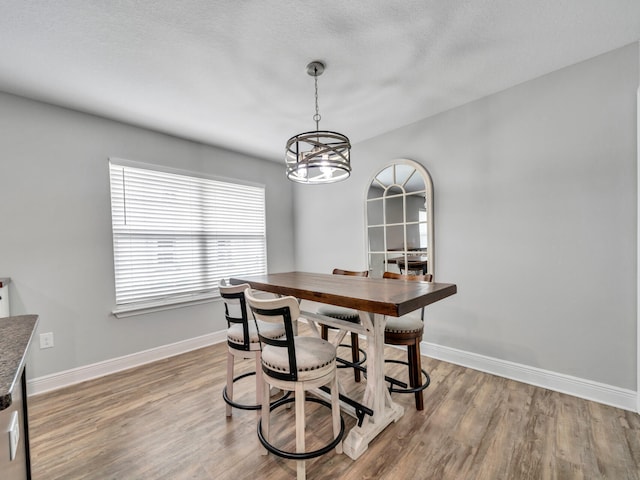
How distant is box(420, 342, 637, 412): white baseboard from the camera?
1.96 metres

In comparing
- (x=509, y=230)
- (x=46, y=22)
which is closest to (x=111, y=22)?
(x=46, y=22)

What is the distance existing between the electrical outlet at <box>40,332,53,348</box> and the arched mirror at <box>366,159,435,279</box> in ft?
10.5

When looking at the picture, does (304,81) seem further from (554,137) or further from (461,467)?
(461,467)

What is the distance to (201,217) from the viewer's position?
341 cm

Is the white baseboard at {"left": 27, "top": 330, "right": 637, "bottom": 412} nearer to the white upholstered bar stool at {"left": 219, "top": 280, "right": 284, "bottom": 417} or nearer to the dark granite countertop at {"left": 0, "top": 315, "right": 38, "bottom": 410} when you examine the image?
the white upholstered bar stool at {"left": 219, "top": 280, "right": 284, "bottom": 417}

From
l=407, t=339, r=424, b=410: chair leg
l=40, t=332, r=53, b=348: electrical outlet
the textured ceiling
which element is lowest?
l=407, t=339, r=424, b=410: chair leg

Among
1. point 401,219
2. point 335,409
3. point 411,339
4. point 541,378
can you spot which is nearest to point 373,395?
point 335,409

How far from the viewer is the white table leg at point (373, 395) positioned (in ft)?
5.21

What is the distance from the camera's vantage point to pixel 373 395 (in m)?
1.72

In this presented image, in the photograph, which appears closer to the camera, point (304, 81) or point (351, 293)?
point (351, 293)

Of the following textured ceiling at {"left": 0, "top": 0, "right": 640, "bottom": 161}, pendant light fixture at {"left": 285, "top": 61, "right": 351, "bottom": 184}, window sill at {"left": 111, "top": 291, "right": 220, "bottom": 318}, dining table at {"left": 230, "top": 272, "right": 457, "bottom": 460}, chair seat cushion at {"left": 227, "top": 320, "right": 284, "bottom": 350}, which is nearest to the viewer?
dining table at {"left": 230, "top": 272, "right": 457, "bottom": 460}

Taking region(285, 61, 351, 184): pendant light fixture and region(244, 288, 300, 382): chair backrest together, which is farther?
region(285, 61, 351, 184): pendant light fixture

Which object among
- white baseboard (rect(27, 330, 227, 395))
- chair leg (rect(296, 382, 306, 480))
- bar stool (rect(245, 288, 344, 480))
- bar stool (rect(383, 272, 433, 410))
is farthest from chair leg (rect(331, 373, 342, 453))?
white baseboard (rect(27, 330, 227, 395))

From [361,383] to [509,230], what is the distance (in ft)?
6.17
